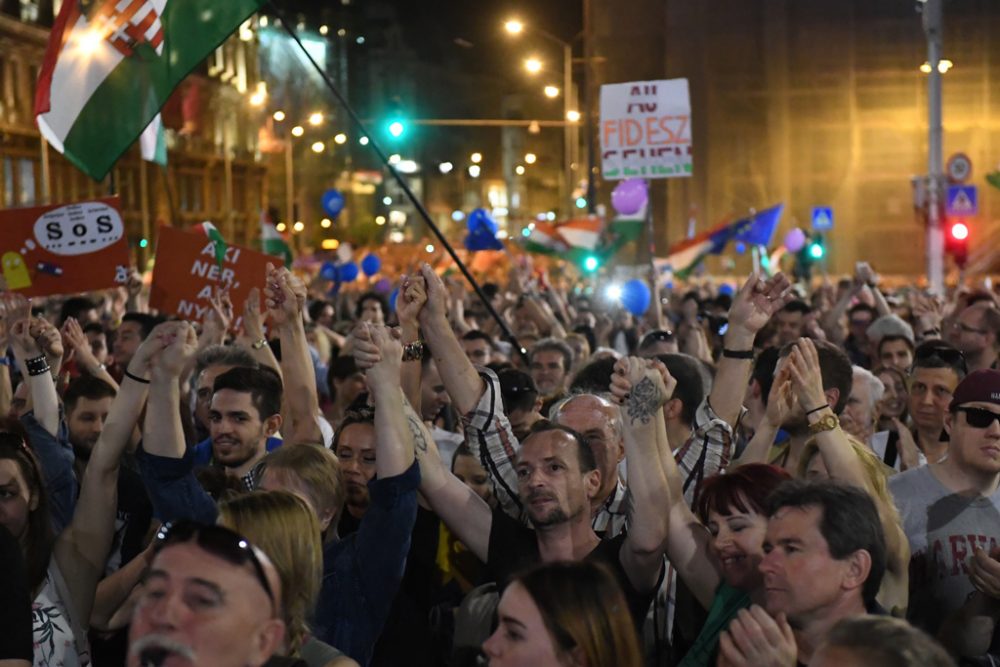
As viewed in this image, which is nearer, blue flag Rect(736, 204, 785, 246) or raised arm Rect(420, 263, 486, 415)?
raised arm Rect(420, 263, 486, 415)

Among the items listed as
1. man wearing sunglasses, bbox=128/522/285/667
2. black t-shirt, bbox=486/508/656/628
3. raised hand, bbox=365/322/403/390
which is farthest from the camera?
raised hand, bbox=365/322/403/390

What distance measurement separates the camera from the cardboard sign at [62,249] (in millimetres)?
10477

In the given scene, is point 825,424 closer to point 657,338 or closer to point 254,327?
point 254,327

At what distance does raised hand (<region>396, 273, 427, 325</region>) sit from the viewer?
20.5 feet

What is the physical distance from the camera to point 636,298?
18.6 meters

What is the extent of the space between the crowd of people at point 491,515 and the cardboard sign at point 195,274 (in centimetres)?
299

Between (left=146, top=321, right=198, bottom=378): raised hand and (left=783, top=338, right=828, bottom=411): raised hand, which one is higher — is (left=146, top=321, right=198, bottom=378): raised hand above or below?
above

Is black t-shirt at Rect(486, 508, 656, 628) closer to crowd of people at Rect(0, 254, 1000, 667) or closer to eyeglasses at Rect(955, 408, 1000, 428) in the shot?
crowd of people at Rect(0, 254, 1000, 667)

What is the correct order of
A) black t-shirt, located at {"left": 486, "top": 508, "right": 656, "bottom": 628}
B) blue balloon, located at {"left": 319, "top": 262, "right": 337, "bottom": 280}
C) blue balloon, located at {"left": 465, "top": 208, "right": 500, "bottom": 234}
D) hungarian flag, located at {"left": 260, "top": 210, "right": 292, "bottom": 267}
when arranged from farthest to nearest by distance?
blue balloon, located at {"left": 319, "top": 262, "right": 337, "bottom": 280}, hungarian flag, located at {"left": 260, "top": 210, "right": 292, "bottom": 267}, blue balloon, located at {"left": 465, "top": 208, "right": 500, "bottom": 234}, black t-shirt, located at {"left": 486, "top": 508, "right": 656, "bottom": 628}

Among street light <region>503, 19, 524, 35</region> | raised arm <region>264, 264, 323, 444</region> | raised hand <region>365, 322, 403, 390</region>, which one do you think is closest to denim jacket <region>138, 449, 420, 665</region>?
raised hand <region>365, 322, 403, 390</region>

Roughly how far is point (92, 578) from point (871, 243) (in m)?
37.3

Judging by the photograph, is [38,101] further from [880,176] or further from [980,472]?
[880,176]

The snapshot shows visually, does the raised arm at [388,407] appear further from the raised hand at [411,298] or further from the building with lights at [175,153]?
the building with lights at [175,153]

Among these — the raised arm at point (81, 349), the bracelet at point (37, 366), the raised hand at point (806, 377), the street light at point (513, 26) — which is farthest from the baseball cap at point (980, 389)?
the street light at point (513, 26)
